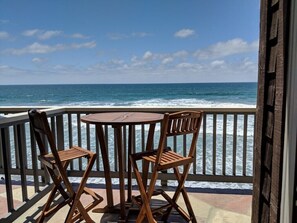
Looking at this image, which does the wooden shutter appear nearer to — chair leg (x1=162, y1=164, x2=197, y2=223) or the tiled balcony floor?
chair leg (x1=162, y1=164, x2=197, y2=223)

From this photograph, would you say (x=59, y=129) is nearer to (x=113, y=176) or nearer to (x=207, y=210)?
(x=113, y=176)

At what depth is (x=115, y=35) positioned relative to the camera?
26859mm

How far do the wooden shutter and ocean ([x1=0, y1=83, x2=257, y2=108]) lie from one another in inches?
901

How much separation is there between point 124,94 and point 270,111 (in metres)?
27.1

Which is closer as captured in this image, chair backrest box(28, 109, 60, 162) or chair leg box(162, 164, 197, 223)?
chair backrest box(28, 109, 60, 162)

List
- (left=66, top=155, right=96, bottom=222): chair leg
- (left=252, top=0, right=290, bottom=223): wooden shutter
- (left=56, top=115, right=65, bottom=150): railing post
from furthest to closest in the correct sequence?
(left=56, top=115, right=65, bottom=150): railing post, (left=66, top=155, right=96, bottom=222): chair leg, (left=252, top=0, right=290, bottom=223): wooden shutter

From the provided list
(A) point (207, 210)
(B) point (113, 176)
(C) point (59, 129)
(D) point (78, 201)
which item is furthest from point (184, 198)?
(C) point (59, 129)

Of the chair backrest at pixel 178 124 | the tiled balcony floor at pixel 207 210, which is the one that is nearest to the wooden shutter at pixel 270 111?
the chair backrest at pixel 178 124

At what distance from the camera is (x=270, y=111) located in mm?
1584

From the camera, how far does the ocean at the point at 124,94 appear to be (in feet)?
84.7

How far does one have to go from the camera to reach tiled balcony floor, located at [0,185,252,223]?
8.35 ft

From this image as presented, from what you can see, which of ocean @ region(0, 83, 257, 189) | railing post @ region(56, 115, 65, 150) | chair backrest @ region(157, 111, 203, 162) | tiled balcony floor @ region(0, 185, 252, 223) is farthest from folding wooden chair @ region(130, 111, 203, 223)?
ocean @ region(0, 83, 257, 189)

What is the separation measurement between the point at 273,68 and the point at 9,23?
98.9ft

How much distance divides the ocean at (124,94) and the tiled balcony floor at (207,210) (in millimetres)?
21656
